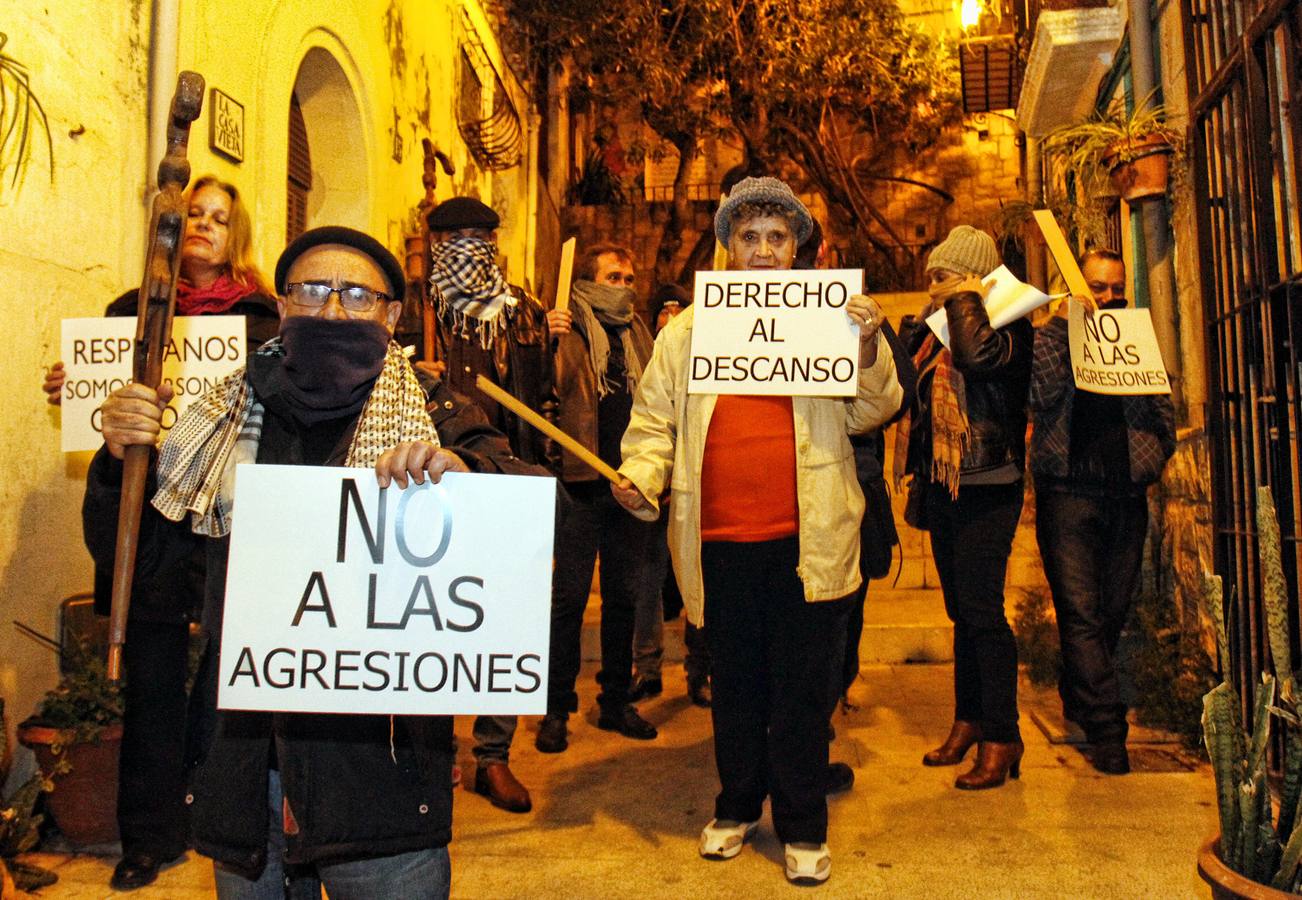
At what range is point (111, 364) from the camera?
133 inches

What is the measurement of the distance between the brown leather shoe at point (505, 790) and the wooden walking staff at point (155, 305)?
2188 mm

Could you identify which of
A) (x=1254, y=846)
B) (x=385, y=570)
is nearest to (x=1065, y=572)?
(x=1254, y=846)

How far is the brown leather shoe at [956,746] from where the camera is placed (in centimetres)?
436

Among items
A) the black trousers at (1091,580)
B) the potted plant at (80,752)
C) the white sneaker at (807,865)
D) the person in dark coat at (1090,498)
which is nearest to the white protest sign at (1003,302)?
the person in dark coat at (1090,498)

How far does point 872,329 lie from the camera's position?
10.4ft

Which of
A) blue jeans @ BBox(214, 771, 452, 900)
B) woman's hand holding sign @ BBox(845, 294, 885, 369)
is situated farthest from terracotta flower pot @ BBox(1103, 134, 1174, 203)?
blue jeans @ BBox(214, 771, 452, 900)

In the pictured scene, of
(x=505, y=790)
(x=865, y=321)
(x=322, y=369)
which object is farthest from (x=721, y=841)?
(x=322, y=369)

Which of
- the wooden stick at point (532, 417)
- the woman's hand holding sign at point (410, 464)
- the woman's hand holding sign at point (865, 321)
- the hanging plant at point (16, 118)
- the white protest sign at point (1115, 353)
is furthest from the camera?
the white protest sign at point (1115, 353)

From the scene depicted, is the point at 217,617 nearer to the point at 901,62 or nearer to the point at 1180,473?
the point at 1180,473

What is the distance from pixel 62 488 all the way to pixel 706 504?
8.47 ft

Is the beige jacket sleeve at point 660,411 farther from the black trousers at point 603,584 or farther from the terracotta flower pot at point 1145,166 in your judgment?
the terracotta flower pot at point 1145,166

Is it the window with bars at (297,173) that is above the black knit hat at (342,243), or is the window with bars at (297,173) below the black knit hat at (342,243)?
above

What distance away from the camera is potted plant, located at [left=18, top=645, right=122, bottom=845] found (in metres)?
3.60

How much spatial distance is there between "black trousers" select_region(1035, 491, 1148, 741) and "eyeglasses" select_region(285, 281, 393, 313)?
10.7 feet
